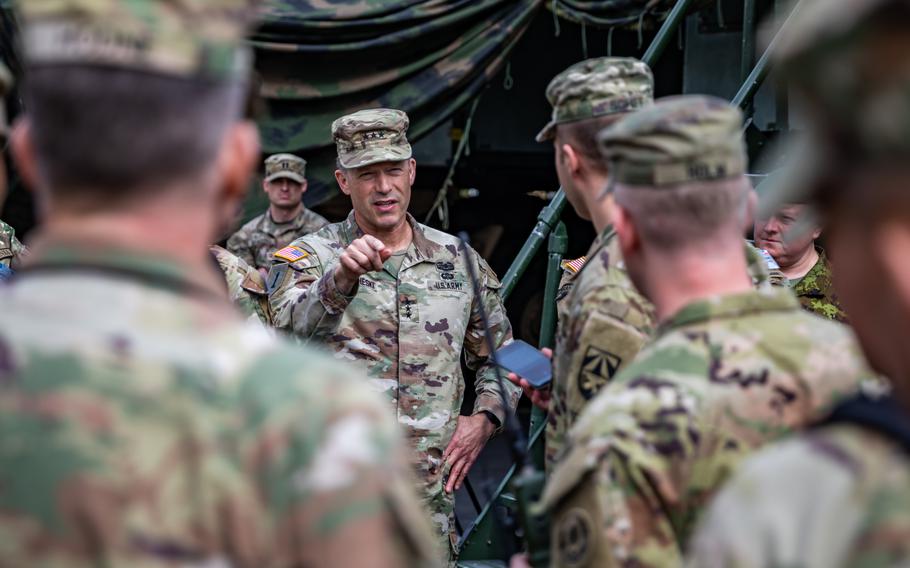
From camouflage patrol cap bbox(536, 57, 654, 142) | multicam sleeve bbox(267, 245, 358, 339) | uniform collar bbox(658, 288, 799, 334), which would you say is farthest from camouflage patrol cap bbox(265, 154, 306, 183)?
uniform collar bbox(658, 288, 799, 334)

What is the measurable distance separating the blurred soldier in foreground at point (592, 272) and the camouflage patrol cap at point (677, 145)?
0.56 metres

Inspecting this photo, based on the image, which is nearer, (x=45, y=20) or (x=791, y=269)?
(x=45, y=20)

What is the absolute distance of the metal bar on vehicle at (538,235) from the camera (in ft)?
16.3

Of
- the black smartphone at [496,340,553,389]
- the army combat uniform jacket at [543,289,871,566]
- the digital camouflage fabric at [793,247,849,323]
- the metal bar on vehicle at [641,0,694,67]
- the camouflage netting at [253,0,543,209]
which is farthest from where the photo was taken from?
the camouflage netting at [253,0,543,209]

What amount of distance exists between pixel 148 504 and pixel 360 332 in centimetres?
326

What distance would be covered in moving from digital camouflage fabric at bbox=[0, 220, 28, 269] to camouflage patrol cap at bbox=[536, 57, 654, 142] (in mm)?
3785

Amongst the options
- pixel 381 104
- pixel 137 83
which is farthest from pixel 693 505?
pixel 381 104

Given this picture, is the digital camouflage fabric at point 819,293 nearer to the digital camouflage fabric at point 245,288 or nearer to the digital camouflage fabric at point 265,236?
the digital camouflage fabric at point 245,288

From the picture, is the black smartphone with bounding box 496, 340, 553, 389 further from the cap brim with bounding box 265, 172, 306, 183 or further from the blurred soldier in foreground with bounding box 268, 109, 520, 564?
the cap brim with bounding box 265, 172, 306, 183

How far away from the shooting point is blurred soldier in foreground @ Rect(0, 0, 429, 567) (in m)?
1.29

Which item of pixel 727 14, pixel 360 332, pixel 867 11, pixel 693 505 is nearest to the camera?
pixel 867 11

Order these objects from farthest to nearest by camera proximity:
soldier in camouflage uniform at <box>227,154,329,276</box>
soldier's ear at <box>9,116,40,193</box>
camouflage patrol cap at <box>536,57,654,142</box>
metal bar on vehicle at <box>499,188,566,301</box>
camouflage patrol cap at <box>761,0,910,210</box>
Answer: soldier in camouflage uniform at <box>227,154,329,276</box>, metal bar on vehicle at <box>499,188,566,301</box>, camouflage patrol cap at <box>536,57,654,142</box>, soldier's ear at <box>9,116,40,193</box>, camouflage patrol cap at <box>761,0,910,210</box>

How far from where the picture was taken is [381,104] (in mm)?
6824

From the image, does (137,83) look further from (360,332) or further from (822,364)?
(360,332)
